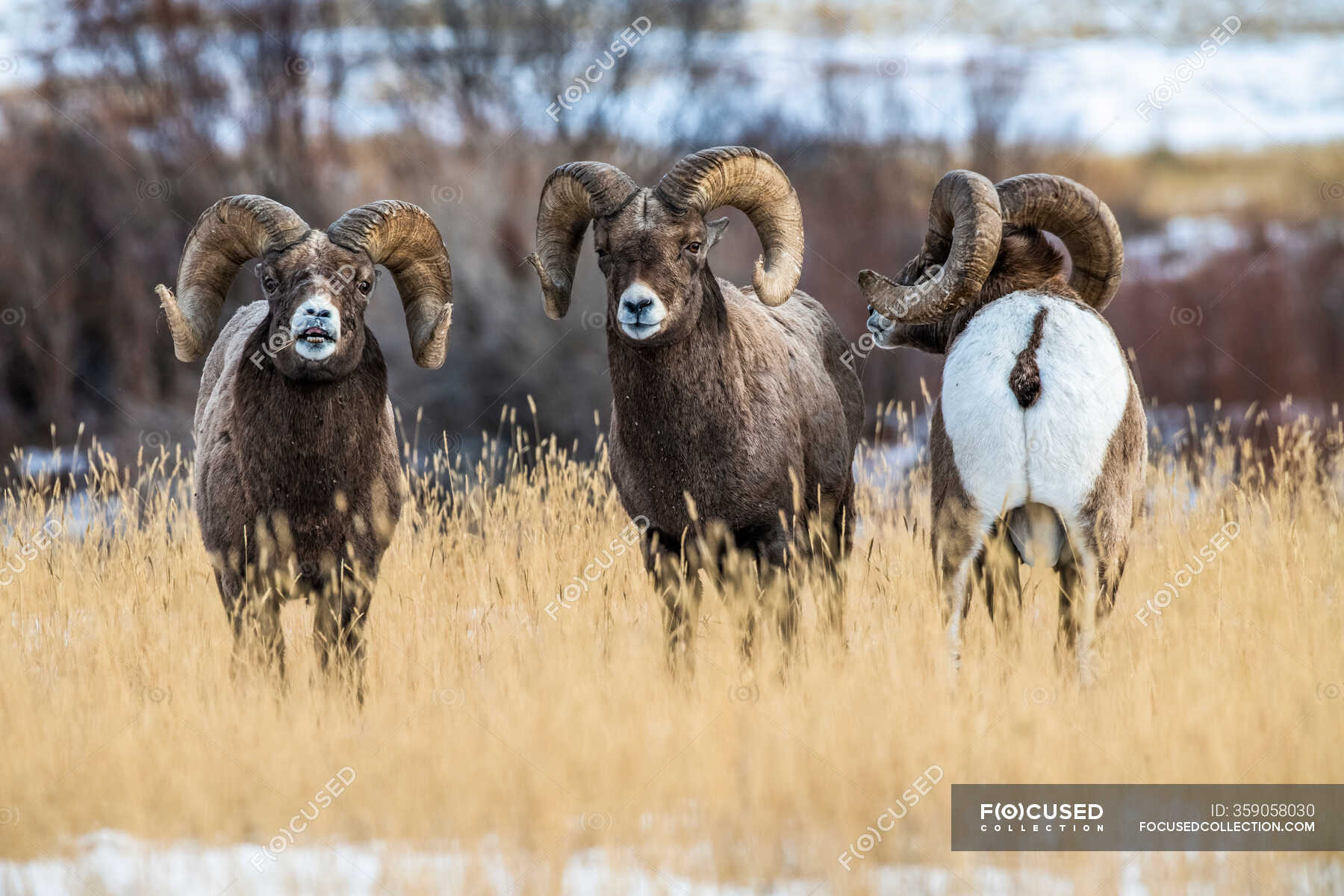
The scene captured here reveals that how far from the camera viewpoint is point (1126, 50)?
3628 centimetres

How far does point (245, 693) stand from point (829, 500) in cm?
327

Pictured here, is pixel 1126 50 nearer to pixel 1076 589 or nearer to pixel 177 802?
pixel 1076 589

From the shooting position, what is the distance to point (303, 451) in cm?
639

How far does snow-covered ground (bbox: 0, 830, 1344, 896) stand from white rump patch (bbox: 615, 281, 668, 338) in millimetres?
2415

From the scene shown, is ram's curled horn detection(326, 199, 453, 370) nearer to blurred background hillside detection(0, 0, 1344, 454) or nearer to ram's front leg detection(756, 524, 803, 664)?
ram's front leg detection(756, 524, 803, 664)

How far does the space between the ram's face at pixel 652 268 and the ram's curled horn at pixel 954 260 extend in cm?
89

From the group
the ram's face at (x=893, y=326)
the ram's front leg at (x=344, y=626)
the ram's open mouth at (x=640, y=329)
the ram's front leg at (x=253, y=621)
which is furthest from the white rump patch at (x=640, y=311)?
the ram's front leg at (x=253, y=621)

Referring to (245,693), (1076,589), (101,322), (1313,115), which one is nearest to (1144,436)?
(1076,589)

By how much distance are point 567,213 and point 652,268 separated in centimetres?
99

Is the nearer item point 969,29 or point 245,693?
point 245,693

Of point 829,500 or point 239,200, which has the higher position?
point 239,200

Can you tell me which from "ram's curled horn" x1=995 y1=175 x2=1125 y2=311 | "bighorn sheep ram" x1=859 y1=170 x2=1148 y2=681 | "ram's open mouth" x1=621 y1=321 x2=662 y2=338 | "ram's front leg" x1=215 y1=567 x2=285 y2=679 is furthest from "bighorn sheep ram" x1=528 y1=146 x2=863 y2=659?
"ram's front leg" x1=215 y1=567 x2=285 y2=679

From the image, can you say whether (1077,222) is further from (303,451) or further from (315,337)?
(303,451)

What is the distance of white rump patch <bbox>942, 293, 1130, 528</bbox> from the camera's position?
5.71 m
